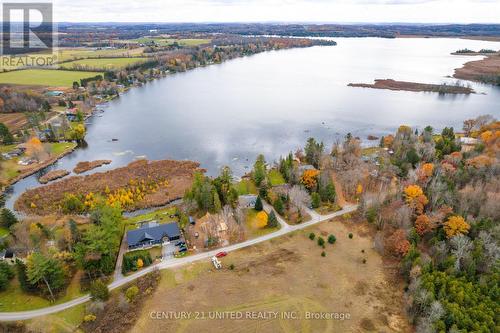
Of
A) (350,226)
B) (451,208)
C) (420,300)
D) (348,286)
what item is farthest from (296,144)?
(420,300)

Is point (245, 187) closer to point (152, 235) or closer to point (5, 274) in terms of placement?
point (152, 235)

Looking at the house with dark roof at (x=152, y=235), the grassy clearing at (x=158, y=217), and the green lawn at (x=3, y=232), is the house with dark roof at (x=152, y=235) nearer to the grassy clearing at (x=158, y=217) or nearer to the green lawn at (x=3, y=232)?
the grassy clearing at (x=158, y=217)

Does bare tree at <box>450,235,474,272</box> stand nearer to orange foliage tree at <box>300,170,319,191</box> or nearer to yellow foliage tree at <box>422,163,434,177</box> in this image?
yellow foliage tree at <box>422,163,434,177</box>

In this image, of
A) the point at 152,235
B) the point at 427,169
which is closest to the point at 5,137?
the point at 152,235

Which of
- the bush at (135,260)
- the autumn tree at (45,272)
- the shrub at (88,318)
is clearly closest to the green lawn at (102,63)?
the bush at (135,260)

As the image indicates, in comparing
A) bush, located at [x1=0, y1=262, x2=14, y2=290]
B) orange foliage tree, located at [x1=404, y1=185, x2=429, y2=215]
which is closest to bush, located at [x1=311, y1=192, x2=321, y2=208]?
orange foliage tree, located at [x1=404, y1=185, x2=429, y2=215]

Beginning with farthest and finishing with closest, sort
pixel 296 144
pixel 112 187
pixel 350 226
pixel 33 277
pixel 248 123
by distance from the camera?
pixel 248 123 → pixel 296 144 → pixel 112 187 → pixel 350 226 → pixel 33 277

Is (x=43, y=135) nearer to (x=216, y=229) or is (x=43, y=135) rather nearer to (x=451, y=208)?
(x=216, y=229)
